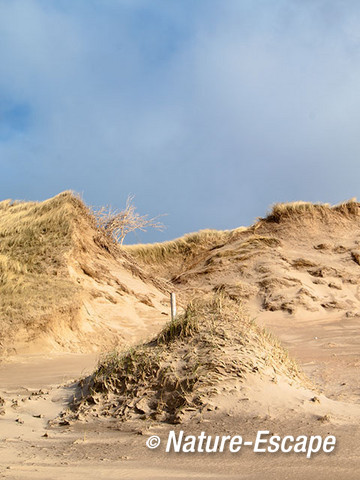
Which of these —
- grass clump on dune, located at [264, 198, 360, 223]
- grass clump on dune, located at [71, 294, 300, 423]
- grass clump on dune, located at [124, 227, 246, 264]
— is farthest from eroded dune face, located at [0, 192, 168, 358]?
grass clump on dune, located at [124, 227, 246, 264]

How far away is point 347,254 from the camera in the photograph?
1822cm

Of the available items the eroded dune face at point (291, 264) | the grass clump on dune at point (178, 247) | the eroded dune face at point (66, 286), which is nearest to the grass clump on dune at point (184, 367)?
the eroded dune face at point (66, 286)

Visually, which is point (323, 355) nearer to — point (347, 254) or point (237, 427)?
point (237, 427)

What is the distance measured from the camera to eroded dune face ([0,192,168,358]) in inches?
387

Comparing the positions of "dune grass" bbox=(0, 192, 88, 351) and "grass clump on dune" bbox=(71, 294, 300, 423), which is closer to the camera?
"grass clump on dune" bbox=(71, 294, 300, 423)

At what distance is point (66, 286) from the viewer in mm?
10945

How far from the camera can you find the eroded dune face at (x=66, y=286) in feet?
32.2

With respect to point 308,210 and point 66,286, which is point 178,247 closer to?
point 308,210

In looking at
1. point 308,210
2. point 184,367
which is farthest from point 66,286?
point 308,210

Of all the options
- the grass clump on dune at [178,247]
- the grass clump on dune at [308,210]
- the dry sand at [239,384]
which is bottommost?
the dry sand at [239,384]

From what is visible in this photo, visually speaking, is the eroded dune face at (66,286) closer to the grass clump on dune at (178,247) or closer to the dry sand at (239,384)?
the dry sand at (239,384)

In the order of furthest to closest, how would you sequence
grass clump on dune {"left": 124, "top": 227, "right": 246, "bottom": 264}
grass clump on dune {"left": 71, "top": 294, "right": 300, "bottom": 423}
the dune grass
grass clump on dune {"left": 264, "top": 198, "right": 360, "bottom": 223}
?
1. grass clump on dune {"left": 124, "top": 227, "right": 246, "bottom": 264}
2. grass clump on dune {"left": 264, "top": 198, "right": 360, "bottom": 223}
3. the dune grass
4. grass clump on dune {"left": 71, "top": 294, "right": 300, "bottom": 423}

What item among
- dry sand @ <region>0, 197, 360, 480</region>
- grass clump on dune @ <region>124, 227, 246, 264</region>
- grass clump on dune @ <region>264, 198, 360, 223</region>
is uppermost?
grass clump on dune @ <region>264, 198, 360, 223</region>

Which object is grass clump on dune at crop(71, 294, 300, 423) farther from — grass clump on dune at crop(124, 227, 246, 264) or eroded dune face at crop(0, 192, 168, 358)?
grass clump on dune at crop(124, 227, 246, 264)
